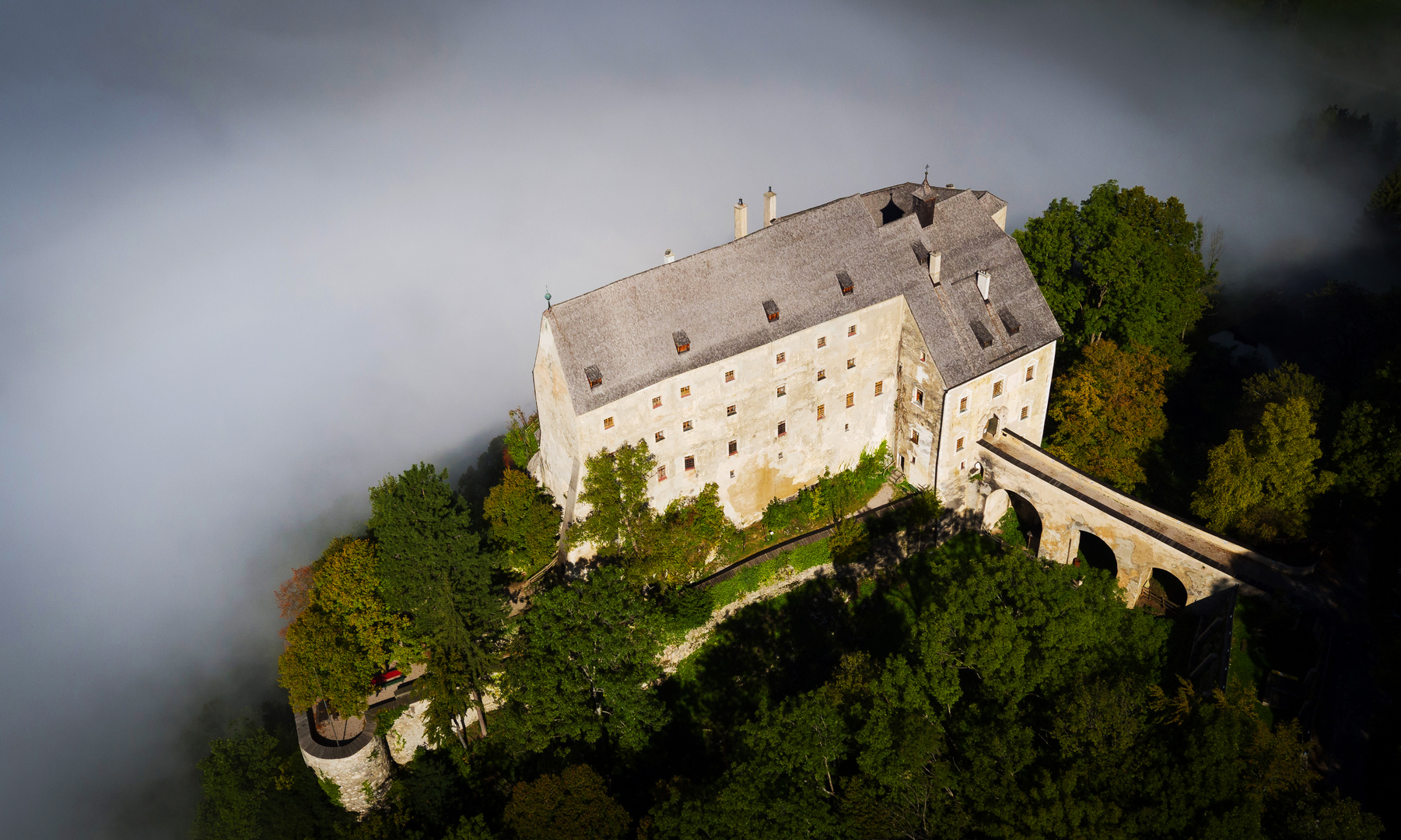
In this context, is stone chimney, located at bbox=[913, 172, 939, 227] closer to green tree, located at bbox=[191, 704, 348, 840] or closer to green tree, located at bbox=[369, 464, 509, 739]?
green tree, located at bbox=[369, 464, 509, 739]

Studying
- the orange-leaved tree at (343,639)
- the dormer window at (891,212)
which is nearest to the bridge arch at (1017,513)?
the dormer window at (891,212)

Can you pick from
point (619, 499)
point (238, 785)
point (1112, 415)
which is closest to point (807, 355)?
point (619, 499)

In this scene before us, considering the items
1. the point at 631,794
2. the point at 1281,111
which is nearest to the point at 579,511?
the point at 631,794

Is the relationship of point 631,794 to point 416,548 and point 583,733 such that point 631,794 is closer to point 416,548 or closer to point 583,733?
point 583,733

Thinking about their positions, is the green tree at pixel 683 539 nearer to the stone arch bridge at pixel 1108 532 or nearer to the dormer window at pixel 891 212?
the stone arch bridge at pixel 1108 532

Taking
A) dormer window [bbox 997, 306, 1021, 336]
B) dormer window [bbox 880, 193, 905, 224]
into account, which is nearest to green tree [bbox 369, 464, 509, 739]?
dormer window [bbox 880, 193, 905, 224]
